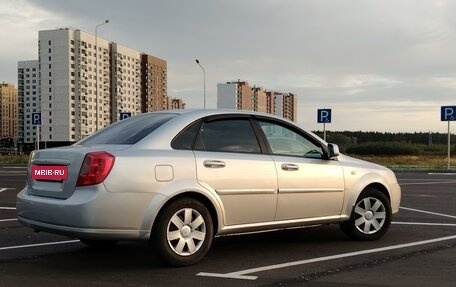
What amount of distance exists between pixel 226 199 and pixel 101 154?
54.8 inches

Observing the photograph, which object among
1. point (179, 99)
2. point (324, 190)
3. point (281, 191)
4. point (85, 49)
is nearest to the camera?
point (281, 191)

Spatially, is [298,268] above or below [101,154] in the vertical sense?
below

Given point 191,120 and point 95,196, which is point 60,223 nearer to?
point 95,196

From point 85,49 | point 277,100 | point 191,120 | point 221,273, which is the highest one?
point 85,49

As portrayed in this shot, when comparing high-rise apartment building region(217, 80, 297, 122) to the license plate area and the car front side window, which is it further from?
the license plate area

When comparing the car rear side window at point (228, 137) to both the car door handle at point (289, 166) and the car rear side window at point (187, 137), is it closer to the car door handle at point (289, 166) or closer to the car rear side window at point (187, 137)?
the car rear side window at point (187, 137)

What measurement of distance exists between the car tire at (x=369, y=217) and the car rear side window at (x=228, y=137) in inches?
67.7

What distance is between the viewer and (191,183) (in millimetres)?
5516

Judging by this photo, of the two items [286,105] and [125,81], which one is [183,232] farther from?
[125,81]

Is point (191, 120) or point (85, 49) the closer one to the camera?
point (191, 120)

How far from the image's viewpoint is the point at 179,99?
9675 centimetres

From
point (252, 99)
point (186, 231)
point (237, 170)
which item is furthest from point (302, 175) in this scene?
point (252, 99)

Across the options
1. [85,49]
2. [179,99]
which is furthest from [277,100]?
[179,99]

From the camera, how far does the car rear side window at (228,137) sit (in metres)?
5.94
